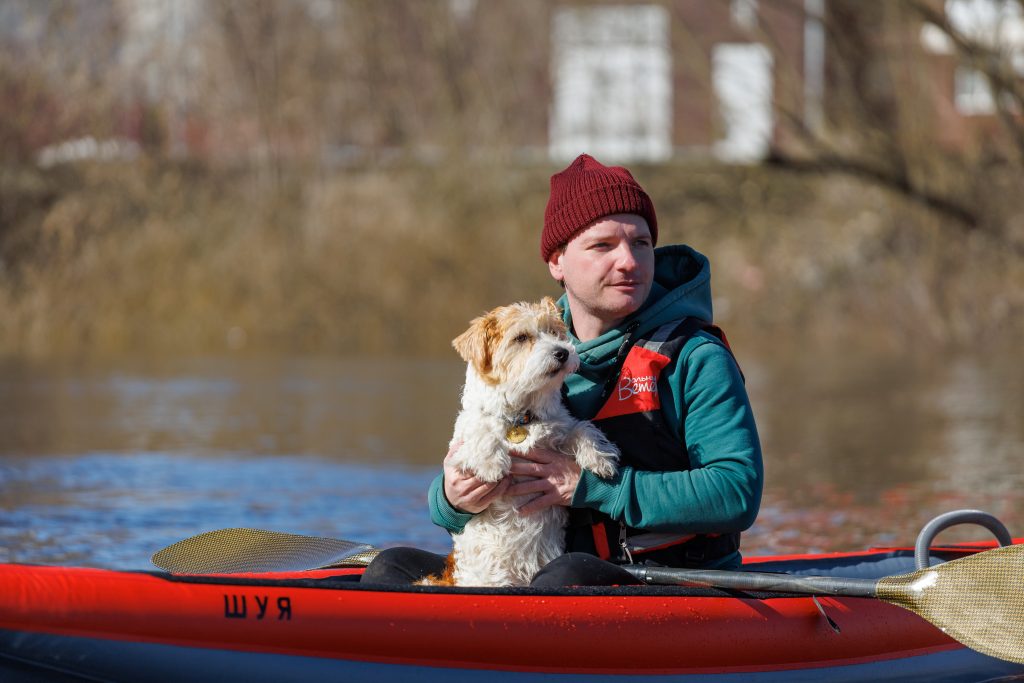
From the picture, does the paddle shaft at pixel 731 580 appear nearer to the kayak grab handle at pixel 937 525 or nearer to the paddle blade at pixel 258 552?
the kayak grab handle at pixel 937 525

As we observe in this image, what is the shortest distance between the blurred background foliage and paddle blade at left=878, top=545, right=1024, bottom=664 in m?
11.8

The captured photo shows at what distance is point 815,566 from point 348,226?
14.6 m

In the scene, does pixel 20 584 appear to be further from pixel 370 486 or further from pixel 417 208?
pixel 417 208

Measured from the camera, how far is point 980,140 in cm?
1639

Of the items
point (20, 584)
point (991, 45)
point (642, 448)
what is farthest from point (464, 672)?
point (991, 45)

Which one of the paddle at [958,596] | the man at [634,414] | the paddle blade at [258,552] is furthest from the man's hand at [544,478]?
the paddle blade at [258,552]

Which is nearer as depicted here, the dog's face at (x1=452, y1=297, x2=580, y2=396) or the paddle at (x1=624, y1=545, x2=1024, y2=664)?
the dog's face at (x1=452, y1=297, x2=580, y2=396)

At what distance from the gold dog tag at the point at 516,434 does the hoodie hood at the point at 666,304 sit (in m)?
0.27

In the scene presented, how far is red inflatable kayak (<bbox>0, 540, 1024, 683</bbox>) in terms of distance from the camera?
332 cm

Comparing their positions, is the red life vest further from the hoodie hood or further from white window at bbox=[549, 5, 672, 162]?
white window at bbox=[549, 5, 672, 162]

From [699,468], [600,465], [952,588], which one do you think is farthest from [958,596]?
[600,465]

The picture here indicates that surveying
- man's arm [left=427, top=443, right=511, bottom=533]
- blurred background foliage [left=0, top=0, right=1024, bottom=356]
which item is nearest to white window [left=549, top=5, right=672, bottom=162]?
blurred background foliage [left=0, top=0, right=1024, bottom=356]

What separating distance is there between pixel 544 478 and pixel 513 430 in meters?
0.15

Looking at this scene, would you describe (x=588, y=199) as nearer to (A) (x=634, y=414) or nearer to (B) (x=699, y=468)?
(A) (x=634, y=414)
